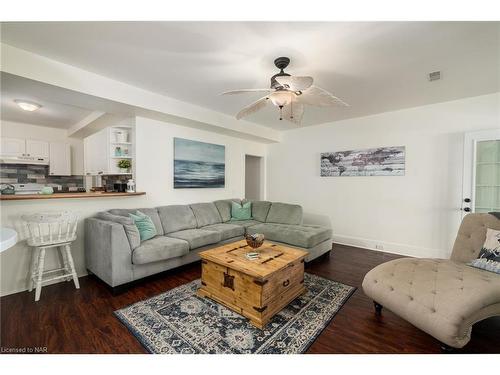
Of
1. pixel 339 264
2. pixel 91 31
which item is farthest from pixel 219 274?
pixel 91 31

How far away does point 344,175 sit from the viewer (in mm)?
4430

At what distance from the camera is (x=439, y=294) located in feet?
5.12

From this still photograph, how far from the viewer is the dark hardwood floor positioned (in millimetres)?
1606

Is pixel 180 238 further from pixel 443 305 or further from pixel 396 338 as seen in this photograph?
pixel 443 305

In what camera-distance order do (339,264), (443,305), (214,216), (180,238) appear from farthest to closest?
(214,216) < (339,264) < (180,238) < (443,305)

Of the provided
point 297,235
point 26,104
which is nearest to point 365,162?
point 297,235

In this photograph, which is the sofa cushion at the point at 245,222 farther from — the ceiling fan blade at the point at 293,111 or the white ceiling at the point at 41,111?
the white ceiling at the point at 41,111

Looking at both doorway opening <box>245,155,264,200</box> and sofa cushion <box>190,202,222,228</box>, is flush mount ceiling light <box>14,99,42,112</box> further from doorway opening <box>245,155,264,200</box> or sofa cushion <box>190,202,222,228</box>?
doorway opening <box>245,155,264,200</box>

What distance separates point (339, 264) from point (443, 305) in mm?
1884

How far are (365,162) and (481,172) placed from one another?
155 centimetres

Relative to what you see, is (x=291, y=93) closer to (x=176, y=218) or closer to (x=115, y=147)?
(x=176, y=218)

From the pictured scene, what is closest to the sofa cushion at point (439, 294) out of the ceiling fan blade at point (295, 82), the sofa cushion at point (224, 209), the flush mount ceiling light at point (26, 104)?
the ceiling fan blade at point (295, 82)

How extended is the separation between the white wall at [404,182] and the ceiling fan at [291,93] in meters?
2.22
